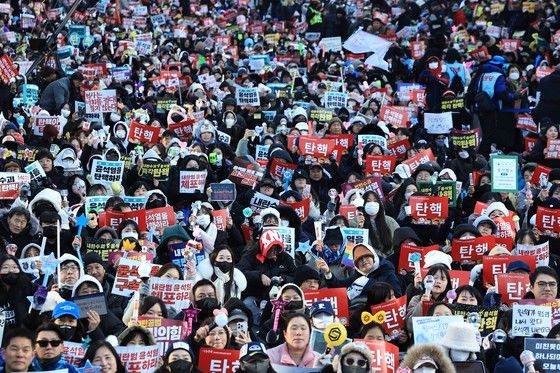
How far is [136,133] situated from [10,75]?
3.22 metres

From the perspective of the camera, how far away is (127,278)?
509 inches

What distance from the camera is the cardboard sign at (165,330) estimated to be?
11.2 m

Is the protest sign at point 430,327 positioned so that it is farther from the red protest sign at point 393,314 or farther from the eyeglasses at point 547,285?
the eyeglasses at point 547,285

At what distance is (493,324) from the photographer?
12133 millimetres

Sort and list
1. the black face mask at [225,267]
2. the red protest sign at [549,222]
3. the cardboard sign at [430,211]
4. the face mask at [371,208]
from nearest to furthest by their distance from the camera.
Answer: the black face mask at [225,267] < the face mask at [371,208] < the red protest sign at [549,222] < the cardboard sign at [430,211]

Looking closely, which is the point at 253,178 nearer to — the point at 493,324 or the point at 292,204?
the point at 292,204

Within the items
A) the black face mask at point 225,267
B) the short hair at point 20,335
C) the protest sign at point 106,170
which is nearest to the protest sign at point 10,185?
the protest sign at point 106,170

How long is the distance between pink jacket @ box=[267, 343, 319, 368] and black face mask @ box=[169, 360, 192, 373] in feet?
2.63

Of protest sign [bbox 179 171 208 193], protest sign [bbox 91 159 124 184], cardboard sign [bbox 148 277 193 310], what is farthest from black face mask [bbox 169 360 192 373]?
protest sign [bbox 91 159 124 184]

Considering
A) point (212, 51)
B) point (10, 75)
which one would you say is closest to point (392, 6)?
point (212, 51)

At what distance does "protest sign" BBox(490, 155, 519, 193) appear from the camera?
1725cm

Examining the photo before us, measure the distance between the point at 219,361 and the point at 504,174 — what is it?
7.42m

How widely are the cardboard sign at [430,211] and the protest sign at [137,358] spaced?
20.1 feet

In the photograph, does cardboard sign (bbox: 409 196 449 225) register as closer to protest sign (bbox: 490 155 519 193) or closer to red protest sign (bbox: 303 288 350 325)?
protest sign (bbox: 490 155 519 193)
